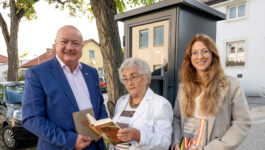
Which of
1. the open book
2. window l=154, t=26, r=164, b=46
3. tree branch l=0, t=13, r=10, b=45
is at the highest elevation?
tree branch l=0, t=13, r=10, b=45

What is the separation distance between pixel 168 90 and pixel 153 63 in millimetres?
514

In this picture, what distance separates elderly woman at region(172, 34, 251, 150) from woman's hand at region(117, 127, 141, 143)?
398 mm

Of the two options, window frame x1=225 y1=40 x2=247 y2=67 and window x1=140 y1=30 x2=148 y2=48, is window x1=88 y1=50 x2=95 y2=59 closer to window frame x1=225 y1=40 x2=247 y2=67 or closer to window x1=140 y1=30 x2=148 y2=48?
window frame x1=225 y1=40 x2=247 y2=67

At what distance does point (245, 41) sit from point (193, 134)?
12464 millimetres

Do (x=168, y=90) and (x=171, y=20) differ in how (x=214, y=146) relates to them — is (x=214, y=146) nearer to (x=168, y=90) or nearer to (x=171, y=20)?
(x=168, y=90)

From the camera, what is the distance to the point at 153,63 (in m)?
2.57

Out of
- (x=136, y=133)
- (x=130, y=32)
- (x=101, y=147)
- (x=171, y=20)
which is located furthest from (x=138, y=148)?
(x=130, y=32)

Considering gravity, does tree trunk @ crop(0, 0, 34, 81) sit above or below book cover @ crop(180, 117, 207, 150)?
above

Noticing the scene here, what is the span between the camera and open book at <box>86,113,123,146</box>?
1345 mm

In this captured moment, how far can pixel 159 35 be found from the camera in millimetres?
2418

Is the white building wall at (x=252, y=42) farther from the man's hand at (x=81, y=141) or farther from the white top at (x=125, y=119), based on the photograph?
the man's hand at (x=81, y=141)

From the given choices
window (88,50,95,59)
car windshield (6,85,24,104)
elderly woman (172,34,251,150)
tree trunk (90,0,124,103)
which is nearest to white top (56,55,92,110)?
elderly woman (172,34,251,150)

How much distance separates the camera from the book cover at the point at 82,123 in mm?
1520

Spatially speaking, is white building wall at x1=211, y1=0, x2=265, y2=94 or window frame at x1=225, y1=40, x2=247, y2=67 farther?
window frame at x1=225, y1=40, x2=247, y2=67
